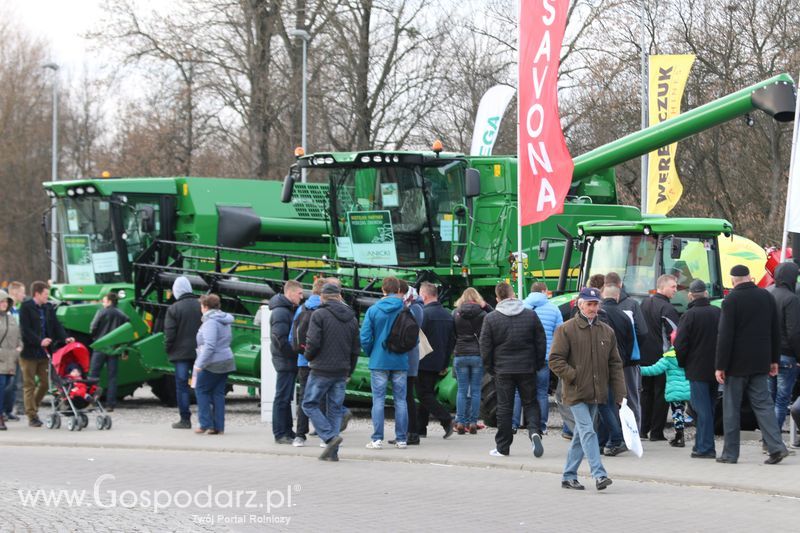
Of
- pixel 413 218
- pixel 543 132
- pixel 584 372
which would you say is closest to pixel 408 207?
pixel 413 218

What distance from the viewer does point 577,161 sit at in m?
19.9

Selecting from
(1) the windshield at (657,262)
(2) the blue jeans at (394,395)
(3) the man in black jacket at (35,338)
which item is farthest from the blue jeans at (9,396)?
(1) the windshield at (657,262)

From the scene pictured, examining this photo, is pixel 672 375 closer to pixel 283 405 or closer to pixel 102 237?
pixel 283 405

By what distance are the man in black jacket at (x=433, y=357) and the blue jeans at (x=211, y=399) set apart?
258 centimetres

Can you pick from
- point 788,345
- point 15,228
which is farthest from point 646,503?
point 15,228

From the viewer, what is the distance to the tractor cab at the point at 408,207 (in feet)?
64.5

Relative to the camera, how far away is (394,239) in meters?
19.8

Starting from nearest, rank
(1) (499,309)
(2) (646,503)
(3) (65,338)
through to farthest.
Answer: (2) (646,503), (1) (499,309), (3) (65,338)

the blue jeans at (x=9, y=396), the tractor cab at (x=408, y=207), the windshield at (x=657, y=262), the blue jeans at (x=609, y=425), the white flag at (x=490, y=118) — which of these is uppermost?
the white flag at (x=490, y=118)

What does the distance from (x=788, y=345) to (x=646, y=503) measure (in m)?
4.05

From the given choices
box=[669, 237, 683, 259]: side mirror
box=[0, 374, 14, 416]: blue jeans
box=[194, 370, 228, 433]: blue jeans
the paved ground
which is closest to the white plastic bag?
the paved ground

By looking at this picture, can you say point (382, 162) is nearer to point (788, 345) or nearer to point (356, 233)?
point (356, 233)

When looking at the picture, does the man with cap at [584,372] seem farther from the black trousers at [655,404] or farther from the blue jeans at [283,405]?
the blue jeans at [283,405]

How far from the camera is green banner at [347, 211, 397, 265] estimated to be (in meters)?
19.7
